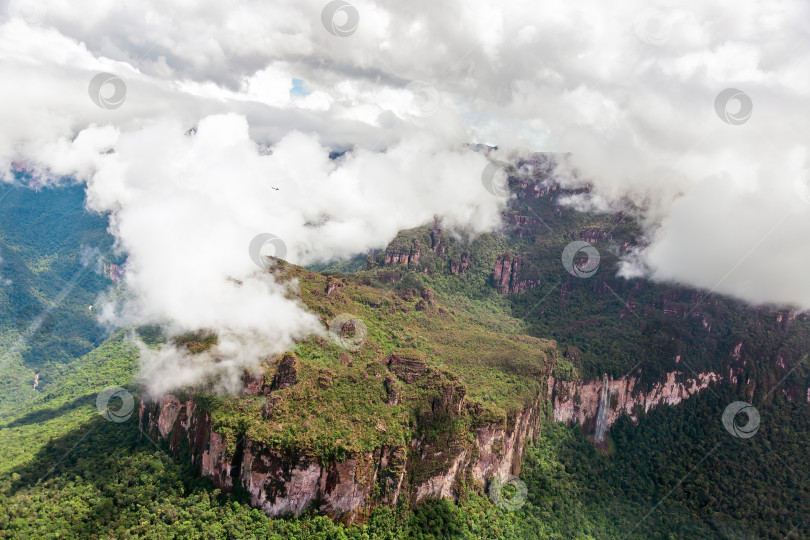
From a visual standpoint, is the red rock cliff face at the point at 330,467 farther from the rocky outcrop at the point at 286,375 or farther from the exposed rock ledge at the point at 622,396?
the exposed rock ledge at the point at 622,396

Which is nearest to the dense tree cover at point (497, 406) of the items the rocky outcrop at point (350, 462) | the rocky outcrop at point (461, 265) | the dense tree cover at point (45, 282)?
the dense tree cover at point (45, 282)

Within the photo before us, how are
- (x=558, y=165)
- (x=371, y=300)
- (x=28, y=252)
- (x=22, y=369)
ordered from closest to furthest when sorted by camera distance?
(x=371, y=300)
(x=22, y=369)
(x=28, y=252)
(x=558, y=165)

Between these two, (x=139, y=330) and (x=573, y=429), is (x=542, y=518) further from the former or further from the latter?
(x=139, y=330)

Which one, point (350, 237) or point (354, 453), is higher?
point (350, 237)

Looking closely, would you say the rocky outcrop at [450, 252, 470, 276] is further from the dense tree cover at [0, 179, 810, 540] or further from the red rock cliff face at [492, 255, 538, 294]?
the red rock cliff face at [492, 255, 538, 294]

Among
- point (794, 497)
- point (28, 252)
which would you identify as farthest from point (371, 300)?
point (28, 252)

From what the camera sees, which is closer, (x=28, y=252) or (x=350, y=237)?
(x=28, y=252)

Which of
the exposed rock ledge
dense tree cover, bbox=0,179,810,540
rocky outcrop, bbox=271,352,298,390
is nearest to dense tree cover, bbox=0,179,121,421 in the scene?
dense tree cover, bbox=0,179,810,540
